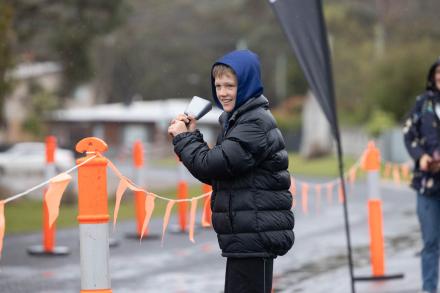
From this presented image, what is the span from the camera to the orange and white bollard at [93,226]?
5.68m

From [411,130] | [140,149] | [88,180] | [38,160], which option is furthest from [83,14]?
[88,180]

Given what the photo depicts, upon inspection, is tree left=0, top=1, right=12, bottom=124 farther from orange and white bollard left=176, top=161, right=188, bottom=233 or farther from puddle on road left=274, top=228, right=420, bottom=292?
puddle on road left=274, top=228, right=420, bottom=292

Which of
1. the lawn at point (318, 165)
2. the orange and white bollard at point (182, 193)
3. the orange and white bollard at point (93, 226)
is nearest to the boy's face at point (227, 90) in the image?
the orange and white bollard at point (93, 226)

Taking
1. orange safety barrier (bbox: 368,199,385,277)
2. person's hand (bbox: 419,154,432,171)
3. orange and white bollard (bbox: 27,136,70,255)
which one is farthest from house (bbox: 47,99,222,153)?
person's hand (bbox: 419,154,432,171)

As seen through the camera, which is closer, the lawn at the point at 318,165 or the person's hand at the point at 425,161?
the person's hand at the point at 425,161

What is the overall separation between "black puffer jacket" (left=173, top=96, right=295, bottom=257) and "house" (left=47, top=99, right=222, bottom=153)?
260ft

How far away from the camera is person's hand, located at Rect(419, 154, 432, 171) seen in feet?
28.9

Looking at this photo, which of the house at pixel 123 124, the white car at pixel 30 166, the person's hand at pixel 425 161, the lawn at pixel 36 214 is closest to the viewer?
the person's hand at pixel 425 161

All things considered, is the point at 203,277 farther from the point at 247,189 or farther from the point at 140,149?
the point at 247,189

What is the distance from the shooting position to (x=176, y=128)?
18.1ft

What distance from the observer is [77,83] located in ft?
116

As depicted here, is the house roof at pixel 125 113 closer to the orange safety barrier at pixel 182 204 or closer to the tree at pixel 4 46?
the tree at pixel 4 46

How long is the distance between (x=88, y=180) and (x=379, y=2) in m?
74.2

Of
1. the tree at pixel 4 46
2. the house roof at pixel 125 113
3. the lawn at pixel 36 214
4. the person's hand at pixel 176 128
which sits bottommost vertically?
the lawn at pixel 36 214
